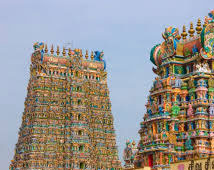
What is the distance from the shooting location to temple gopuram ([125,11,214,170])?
6359 centimetres

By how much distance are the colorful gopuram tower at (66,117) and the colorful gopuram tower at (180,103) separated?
140 ft

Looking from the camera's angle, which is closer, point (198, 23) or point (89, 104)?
point (198, 23)

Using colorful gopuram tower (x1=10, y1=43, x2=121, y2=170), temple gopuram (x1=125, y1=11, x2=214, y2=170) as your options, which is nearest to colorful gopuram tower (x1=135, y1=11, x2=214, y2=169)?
temple gopuram (x1=125, y1=11, x2=214, y2=170)

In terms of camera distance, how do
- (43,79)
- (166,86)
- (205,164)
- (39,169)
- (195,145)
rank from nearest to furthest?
(205,164)
(195,145)
(166,86)
(39,169)
(43,79)

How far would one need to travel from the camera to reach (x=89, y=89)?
Result: 391 feet

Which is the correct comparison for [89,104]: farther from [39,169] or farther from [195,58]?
[195,58]

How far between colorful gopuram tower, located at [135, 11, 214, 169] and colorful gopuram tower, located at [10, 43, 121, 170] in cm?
4260

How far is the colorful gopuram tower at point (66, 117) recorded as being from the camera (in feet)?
360

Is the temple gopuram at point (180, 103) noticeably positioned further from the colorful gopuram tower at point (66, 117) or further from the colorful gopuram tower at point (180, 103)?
the colorful gopuram tower at point (66, 117)

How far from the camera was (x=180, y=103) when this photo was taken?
218 ft

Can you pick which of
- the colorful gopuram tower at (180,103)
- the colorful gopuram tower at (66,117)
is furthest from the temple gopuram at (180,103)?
the colorful gopuram tower at (66,117)

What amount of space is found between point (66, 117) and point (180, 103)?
49915 mm

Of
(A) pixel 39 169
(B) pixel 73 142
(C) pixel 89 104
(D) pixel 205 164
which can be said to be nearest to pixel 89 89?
(C) pixel 89 104

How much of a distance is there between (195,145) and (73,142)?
166ft
